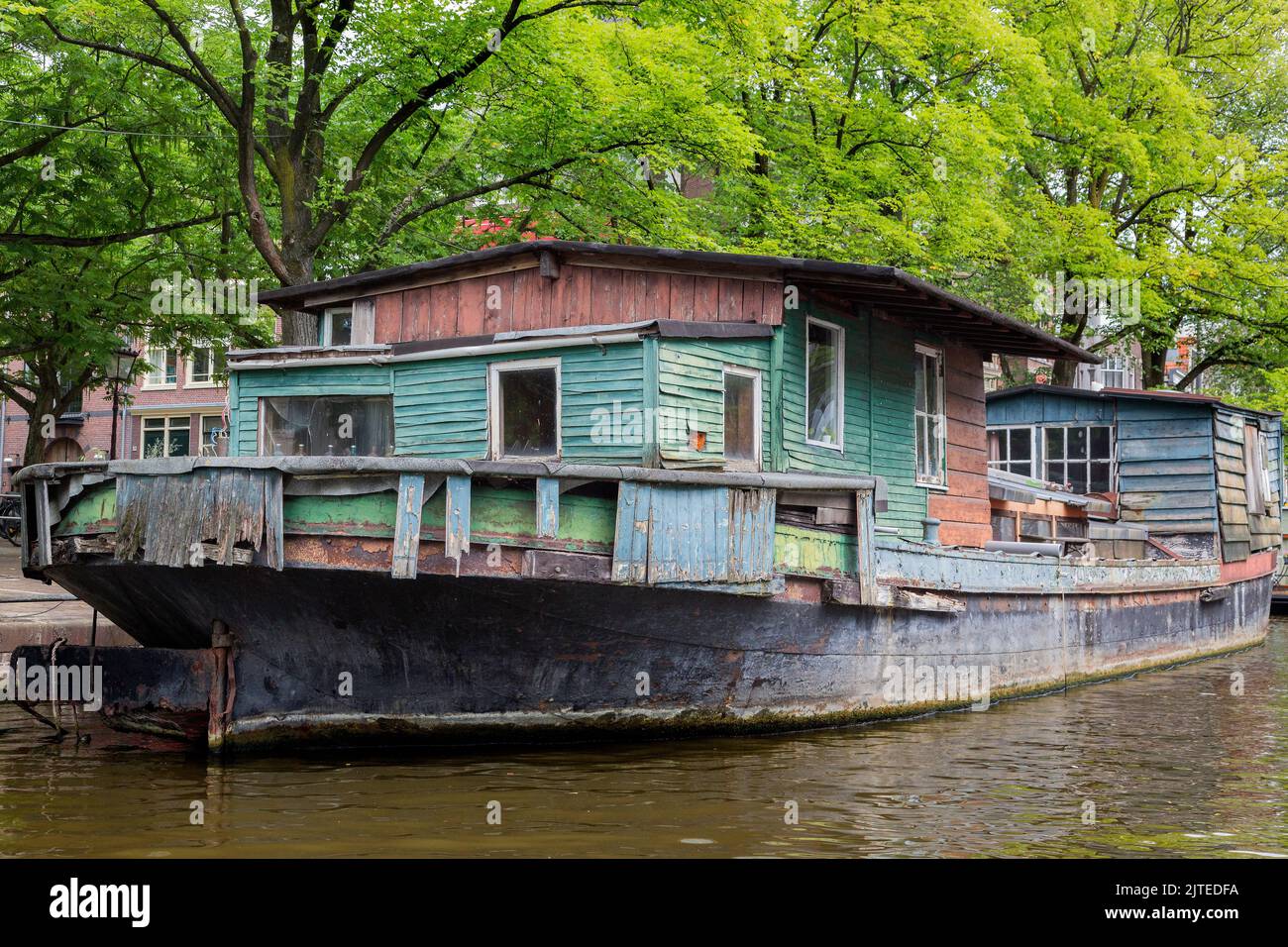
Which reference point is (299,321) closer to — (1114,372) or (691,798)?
(691,798)

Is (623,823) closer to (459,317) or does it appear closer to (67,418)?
(459,317)

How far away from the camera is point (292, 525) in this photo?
9.05m

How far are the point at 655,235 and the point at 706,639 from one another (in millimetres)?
10711

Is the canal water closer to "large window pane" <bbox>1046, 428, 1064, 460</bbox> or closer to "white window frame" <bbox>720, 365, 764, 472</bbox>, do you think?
"white window frame" <bbox>720, 365, 764, 472</bbox>

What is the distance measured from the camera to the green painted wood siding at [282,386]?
13.0 metres

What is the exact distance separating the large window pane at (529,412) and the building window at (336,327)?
2.81m

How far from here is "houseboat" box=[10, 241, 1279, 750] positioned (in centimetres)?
916

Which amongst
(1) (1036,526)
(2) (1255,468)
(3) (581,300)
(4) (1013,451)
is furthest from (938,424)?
(2) (1255,468)

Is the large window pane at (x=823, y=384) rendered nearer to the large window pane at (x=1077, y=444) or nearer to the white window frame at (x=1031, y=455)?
the white window frame at (x=1031, y=455)

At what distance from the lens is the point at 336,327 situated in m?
14.4

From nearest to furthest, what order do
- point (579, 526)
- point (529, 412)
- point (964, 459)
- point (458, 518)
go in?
point (458, 518) → point (579, 526) → point (529, 412) → point (964, 459)

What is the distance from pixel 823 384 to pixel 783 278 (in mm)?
1638

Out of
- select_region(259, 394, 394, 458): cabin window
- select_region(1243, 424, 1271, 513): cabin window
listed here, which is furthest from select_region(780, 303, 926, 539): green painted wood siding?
select_region(1243, 424, 1271, 513): cabin window
